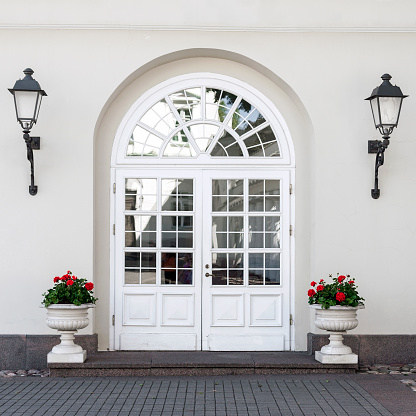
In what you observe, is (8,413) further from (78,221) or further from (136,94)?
(136,94)

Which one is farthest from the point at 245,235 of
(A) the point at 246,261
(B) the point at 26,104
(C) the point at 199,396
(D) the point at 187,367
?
(B) the point at 26,104

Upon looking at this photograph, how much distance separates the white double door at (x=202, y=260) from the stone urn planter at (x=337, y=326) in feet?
2.77

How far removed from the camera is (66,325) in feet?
27.6

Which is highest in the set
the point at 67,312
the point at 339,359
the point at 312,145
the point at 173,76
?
the point at 173,76

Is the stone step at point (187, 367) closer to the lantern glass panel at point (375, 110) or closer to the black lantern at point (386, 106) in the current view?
the black lantern at point (386, 106)

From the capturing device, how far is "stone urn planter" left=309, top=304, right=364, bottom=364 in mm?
8508

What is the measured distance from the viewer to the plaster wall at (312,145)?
9.08 meters

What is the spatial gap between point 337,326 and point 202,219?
83.5 inches

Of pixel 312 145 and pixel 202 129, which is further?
pixel 202 129

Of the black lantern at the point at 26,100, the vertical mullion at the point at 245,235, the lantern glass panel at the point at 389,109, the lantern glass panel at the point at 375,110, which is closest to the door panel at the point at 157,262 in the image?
the vertical mullion at the point at 245,235

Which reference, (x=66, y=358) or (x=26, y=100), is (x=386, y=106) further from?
(x=66, y=358)

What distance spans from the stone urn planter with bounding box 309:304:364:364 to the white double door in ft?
2.77

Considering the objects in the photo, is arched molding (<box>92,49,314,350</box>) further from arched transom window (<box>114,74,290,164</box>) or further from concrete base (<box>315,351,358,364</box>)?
concrete base (<box>315,351,358,364</box>)

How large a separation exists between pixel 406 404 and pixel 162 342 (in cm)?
319
